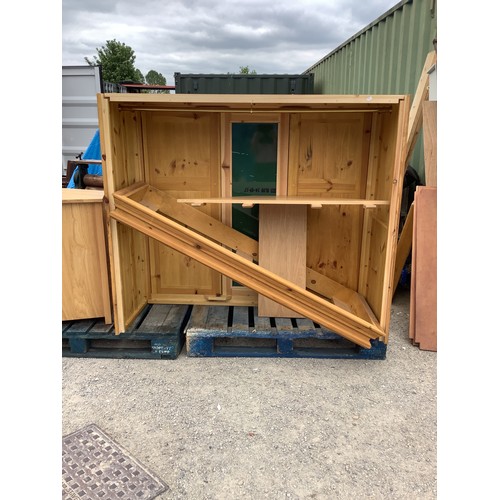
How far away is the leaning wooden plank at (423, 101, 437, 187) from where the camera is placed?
3.93 m

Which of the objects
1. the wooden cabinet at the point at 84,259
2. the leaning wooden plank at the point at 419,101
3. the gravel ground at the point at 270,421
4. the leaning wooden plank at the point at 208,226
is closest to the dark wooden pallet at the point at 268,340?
the gravel ground at the point at 270,421

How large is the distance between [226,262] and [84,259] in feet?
4.13

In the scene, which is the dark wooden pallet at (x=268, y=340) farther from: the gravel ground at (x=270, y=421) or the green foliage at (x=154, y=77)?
the green foliage at (x=154, y=77)

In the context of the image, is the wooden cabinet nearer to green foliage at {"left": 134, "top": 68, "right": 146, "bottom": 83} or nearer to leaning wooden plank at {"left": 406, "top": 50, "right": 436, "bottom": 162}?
leaning wooden plank at {"left": 406, "top": 50, "right": 436, "bottom": 162}

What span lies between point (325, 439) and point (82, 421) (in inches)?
62.4

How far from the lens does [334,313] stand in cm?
321

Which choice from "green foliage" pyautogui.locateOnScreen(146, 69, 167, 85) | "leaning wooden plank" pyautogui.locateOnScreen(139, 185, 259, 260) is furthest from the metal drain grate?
"green foliage" pyautogui.locateOnScreen(146, 69, 167, 85)

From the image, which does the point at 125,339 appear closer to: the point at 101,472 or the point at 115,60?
the point at 101,472

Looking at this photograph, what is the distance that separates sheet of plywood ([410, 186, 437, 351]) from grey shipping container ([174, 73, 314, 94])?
230 inches

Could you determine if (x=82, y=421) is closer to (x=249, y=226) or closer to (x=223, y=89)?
(x=249, y=226)

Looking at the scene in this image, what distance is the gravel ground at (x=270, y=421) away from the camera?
2176 millimetres

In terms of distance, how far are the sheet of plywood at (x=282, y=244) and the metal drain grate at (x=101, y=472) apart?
1.84m

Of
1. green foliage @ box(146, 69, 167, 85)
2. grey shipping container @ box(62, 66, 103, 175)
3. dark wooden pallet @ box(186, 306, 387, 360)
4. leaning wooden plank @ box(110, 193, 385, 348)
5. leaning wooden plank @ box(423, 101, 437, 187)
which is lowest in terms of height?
dark wooden pallet @ box(186, 306, 387, 360)

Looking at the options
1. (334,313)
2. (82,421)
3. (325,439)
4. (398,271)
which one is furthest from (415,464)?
(398,271)
